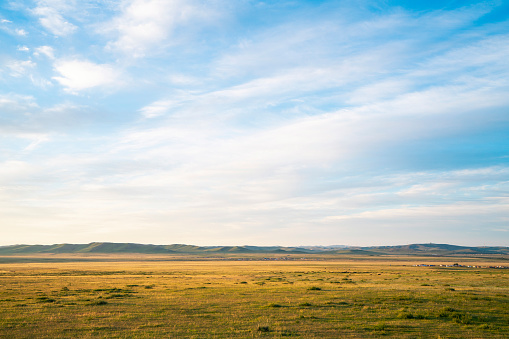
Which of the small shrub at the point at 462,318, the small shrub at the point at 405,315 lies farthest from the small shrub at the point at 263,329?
the small shrub at the point at 462,318

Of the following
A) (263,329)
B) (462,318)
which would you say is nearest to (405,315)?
(462,318)

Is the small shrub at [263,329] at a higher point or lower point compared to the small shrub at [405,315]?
higher

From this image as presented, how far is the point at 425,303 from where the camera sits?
29.6 m

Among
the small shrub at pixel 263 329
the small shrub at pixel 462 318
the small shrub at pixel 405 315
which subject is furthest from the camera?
the small shrub at pixel 405 315

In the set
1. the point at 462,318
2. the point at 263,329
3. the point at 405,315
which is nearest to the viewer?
the point at 263,329

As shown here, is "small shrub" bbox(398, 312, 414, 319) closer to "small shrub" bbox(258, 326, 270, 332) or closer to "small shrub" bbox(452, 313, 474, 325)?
"small shrub" bbox(452, 313, 474, 325)

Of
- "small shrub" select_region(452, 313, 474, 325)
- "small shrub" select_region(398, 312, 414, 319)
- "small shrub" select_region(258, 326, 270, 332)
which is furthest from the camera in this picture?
"small shrub" select_region(398, 312, 414, 319)

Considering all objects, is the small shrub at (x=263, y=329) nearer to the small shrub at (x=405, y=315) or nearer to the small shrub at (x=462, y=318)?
the small shrub at (x=405, y=315)

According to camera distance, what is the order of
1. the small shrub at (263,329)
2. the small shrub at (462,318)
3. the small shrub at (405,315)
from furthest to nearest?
the small shrub at (405,315) → the small shrub at (462,318) → the small shrub at (263,329)

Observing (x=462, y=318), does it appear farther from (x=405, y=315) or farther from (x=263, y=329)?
(x=263, y=329)

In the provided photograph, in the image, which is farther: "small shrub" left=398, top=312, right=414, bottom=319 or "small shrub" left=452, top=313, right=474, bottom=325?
"small shrub" left=398, top=312, right=414, bottom=319

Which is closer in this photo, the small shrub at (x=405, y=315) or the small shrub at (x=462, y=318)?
the small shrub at (x=462, y=318)

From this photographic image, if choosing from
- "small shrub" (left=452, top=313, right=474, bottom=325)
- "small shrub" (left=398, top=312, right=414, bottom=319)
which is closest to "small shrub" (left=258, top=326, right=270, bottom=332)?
"small shrub" (left=398, top=312, right=414, bottom=319)

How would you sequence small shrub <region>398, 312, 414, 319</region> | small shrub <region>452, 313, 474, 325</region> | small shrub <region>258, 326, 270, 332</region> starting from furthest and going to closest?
small shrub <region>398, 312, 414, 319</region>
small shrub <region>452, 313, 474, 325</region>
small shrub <region>258, 326, 270, 332</region>
